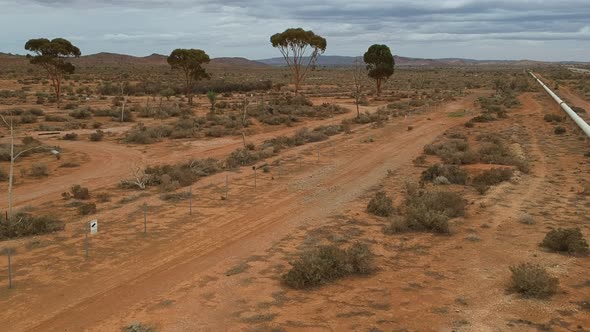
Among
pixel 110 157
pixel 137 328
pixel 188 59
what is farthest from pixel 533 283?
pixel 188 59

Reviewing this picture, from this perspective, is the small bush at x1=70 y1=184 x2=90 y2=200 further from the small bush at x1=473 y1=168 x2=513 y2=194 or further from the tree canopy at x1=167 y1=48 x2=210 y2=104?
the tree canopy at x1=167 y1=48 x2=210 y2=104

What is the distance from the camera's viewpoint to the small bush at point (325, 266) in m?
10.2

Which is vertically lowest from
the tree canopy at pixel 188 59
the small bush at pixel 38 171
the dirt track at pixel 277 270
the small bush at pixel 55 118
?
the dirt track at pixel 277 270

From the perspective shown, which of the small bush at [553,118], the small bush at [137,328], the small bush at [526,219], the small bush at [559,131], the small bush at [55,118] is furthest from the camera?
the small bush at [55,118]

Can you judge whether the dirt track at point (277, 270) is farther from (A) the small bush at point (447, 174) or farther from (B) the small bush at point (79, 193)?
(B) the small bush at point (79, 193)

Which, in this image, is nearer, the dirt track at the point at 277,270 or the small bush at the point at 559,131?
the dirt track at the point at 277,270

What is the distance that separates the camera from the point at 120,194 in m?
18.2

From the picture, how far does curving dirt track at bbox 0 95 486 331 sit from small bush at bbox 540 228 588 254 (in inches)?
236

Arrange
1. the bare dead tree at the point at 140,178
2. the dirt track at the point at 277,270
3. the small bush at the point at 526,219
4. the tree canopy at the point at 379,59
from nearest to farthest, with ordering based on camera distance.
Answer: the dirt track at the point at 277,270
the small bush at the point at 526,219
the bare dead tree at the point at 140,178
the tree canopy at the point at 379,59

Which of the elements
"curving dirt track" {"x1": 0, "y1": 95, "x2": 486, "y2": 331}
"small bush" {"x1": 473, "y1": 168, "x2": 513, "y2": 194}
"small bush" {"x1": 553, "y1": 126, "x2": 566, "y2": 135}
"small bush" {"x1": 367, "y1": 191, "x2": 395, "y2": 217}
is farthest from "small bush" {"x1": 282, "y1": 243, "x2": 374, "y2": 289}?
"small bush" {"x1": 553, "y1": 126, "x2": 566, "y2": 135}

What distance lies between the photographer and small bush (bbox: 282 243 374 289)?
33.5 feet

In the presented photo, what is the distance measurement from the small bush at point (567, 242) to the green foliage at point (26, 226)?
12.4 meters

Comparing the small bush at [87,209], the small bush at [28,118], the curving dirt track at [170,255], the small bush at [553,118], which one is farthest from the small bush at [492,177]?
the small bush at [28,118]

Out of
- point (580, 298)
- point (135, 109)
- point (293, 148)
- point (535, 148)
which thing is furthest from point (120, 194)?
point (135, 109)
